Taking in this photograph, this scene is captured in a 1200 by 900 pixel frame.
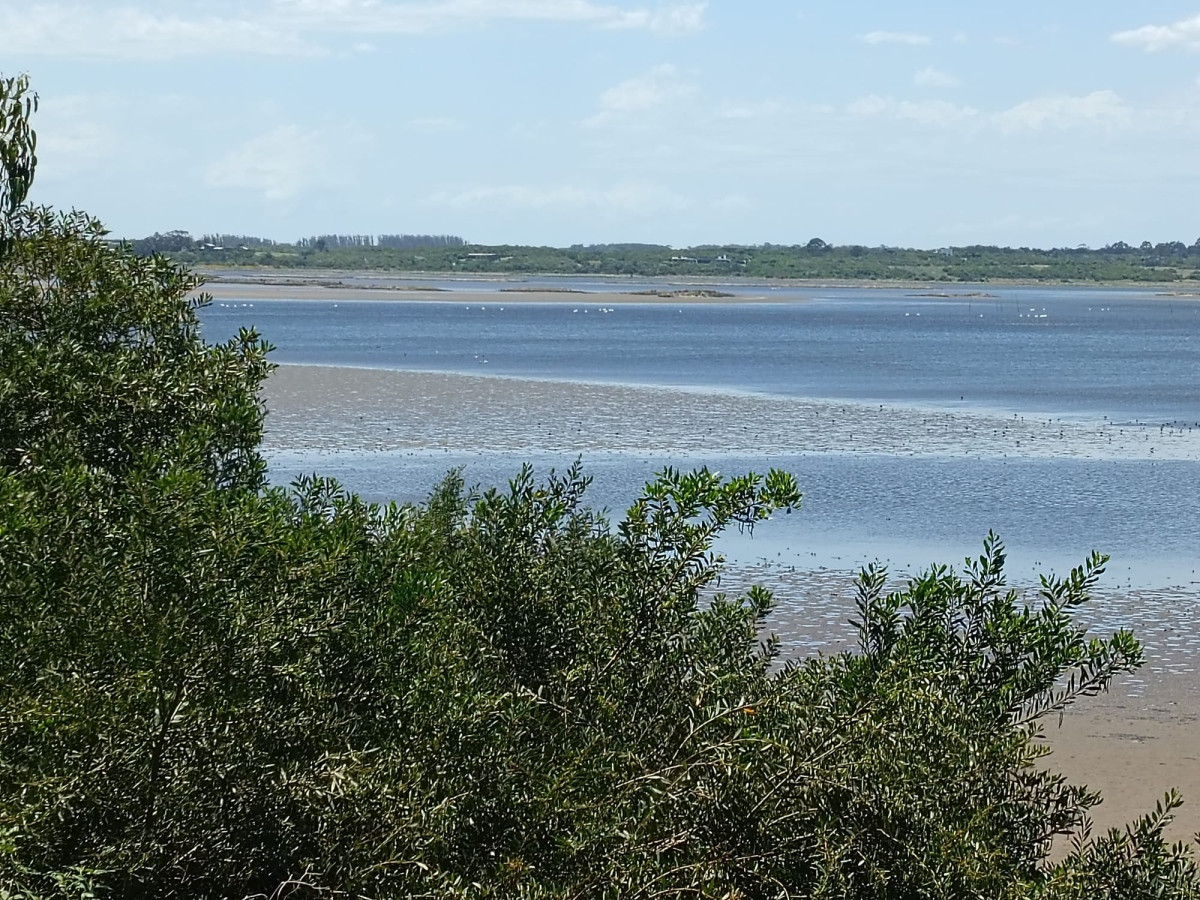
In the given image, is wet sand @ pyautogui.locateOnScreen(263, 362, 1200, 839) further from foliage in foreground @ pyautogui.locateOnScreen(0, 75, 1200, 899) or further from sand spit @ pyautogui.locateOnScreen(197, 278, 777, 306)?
sand spit @ pyautogui.locateOnScreen(197, 278, 777, 306)

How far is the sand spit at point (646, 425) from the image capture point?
3716 centimetres

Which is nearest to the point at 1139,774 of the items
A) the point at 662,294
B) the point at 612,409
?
the point at 612,409

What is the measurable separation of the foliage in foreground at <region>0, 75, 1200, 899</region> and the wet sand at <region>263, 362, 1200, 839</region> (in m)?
7.31

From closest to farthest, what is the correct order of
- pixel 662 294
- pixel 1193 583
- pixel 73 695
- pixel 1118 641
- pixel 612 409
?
pixel 73 695 < pixel 1118 641 < pixel 1193 583 < pixel 612 409 < pixel 662 294

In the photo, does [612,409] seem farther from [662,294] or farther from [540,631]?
[662,294]

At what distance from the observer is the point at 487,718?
6.84 meters

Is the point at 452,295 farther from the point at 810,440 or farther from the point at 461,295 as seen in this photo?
the point at 810,440

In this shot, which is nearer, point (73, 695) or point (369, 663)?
point (73, 695)

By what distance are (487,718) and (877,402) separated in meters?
44.1

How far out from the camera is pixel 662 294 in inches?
6304

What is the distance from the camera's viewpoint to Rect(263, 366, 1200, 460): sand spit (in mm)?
37156

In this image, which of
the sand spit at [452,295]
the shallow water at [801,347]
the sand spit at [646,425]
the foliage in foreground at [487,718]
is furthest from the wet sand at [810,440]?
the sand spit at [452,295]

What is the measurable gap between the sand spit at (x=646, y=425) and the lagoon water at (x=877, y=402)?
32 cm

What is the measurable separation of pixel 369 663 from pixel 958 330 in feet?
332
